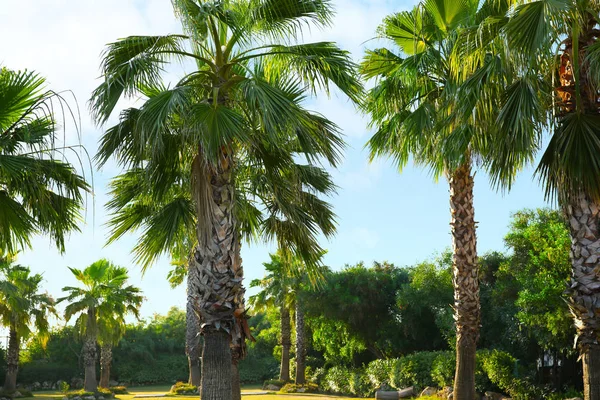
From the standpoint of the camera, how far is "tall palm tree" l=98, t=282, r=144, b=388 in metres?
31.2

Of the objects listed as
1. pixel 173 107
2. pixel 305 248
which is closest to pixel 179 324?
pixel 305 248

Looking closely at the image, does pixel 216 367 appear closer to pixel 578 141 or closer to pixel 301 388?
pixel 578 141

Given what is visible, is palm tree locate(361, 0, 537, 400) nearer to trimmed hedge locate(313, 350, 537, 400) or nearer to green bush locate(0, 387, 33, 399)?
trimmed hedge locate(313, 350, 537, 400)

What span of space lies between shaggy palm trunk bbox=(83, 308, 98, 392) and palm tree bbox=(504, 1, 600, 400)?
2671 cm

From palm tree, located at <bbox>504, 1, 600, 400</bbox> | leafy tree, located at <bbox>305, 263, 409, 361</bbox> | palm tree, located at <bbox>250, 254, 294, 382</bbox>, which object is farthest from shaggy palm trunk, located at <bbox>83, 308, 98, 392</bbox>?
palm tree, located at <bbox>504, 1, 600, 400</bbox>

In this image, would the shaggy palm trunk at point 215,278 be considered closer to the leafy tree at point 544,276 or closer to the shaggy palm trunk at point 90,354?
the leafy tree at point 544,276

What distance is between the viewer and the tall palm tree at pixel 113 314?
3119cm

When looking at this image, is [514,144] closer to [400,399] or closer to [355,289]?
[400,399]

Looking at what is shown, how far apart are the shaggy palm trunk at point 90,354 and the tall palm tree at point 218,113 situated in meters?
22.6

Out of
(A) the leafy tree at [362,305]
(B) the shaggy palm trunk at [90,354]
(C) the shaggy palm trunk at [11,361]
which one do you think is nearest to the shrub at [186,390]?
(B) the shaggy palm trunk at [90,354]

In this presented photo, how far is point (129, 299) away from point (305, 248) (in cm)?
2336

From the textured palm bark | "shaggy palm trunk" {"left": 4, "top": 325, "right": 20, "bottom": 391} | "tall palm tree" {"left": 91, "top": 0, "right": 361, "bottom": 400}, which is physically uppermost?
"tall palm tree" {"left": 91, "top": 0, "right": 361, "bottom": 400}

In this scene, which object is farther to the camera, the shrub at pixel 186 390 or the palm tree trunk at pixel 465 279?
the shrub at pixel 186 390

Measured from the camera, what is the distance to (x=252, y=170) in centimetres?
1142
